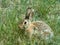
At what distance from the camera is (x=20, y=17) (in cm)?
713

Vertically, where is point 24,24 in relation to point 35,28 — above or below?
above

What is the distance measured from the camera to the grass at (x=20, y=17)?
20.9 feet

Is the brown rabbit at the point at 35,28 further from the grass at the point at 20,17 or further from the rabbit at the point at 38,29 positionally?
the grass at the point at 20,17

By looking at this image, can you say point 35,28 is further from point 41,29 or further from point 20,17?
point 20,17

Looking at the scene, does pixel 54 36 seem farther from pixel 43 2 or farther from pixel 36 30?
pixel 43 2

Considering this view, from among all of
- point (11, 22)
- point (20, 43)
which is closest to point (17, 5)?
point (11, 22)

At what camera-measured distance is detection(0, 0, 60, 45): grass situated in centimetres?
638

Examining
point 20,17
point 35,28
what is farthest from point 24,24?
point 20,17

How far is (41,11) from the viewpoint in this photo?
748 cm

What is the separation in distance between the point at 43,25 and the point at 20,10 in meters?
1.12

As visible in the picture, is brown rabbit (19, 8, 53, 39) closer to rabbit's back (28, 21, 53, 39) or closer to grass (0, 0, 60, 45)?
rabbit's back (28, 21, 53, 39)

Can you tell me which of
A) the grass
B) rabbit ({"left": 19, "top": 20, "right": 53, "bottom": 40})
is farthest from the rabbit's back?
the grass

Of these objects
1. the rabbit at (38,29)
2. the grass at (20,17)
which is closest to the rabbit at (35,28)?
the rabbit at (38,29)

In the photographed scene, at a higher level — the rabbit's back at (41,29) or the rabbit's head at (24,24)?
the rabbit's head at (24,24)
